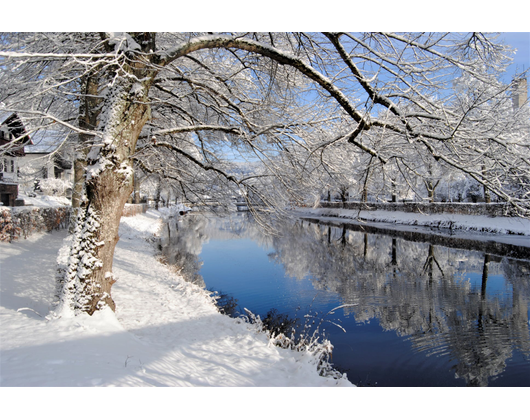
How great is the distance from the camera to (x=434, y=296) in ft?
34.2

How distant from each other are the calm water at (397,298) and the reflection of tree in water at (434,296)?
0.09ft

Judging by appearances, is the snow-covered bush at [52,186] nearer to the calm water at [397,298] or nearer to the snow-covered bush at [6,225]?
the calm water at [397,298]

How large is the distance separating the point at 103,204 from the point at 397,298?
8759 mm

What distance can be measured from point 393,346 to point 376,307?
7.88ft

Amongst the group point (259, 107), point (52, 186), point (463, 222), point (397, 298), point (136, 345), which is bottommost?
point (397, 298)

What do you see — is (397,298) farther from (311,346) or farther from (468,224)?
(468,224)

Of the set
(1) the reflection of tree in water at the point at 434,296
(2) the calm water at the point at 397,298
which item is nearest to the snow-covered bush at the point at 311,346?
(2) the calm water at the point at 397,298

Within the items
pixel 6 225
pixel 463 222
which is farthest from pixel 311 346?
pixel 463 222

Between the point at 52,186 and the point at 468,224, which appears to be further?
the point at 52,186

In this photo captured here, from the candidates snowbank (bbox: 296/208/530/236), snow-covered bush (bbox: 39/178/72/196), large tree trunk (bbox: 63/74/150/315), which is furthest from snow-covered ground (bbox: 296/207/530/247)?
snow-covered bush (bbox: 39/178/72/196)

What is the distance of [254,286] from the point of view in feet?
39.1

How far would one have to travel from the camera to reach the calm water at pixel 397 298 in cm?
635

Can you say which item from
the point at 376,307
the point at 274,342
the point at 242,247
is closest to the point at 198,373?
the point at 274,342
